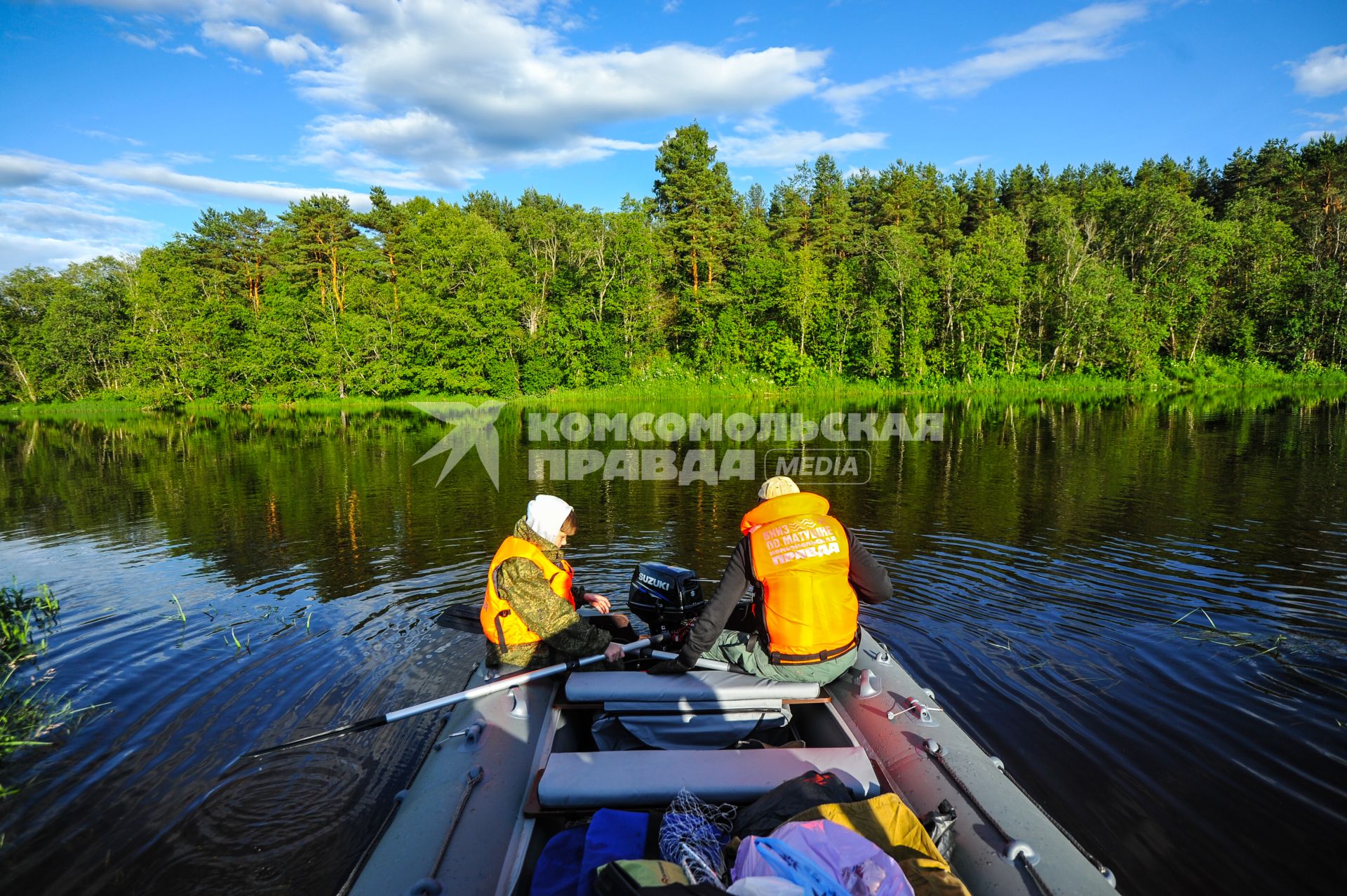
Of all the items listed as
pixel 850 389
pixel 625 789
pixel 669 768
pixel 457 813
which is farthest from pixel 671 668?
pixel 850 389

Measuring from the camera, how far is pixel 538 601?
4.08 m

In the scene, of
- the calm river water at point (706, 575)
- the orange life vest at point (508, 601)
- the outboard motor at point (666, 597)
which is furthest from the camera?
the outboard motor at point (666, 597)

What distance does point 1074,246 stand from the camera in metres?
34.8

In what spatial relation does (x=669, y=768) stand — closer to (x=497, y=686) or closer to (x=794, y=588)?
(x=794, y=588)

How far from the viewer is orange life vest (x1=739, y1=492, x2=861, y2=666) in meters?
3.64

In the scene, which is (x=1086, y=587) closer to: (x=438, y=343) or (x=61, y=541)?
(x=61, y=541)

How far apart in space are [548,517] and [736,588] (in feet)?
Result: 3.85

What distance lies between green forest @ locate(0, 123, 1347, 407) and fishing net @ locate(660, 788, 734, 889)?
117 ft

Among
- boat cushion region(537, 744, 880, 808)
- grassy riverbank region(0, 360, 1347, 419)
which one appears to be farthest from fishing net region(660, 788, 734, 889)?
grassy riverbank region(0, 360, 1347, 419)

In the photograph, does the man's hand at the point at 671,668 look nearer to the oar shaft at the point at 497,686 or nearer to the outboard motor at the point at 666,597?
the oar shaft at the point at 497,686

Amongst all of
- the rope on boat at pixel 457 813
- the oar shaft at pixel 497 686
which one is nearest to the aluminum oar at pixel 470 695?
the oar shaft at pixel 497 686

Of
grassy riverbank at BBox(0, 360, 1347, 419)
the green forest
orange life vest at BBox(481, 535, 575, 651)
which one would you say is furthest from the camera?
the green forest

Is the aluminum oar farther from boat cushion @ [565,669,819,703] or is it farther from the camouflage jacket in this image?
boat cushion @ [565,669,819,703]

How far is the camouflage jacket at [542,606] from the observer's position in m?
4.04
